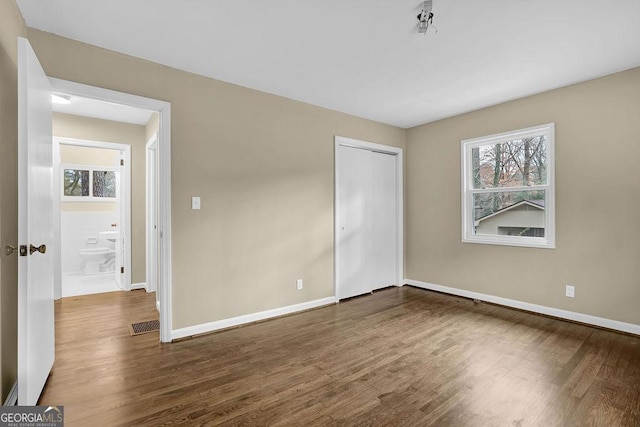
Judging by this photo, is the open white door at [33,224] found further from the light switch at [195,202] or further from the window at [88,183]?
the window at [88,183]

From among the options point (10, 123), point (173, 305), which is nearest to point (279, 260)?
point (173, 305)

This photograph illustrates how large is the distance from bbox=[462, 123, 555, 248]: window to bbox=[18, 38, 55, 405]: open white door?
441 cm

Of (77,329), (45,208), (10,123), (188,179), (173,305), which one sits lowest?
(77,329)

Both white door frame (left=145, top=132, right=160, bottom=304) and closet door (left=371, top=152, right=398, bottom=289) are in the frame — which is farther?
closet door (left=371, top=152, right=398, bottom=289)

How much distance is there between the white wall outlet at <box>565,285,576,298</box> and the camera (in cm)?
328

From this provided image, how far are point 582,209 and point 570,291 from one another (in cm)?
89

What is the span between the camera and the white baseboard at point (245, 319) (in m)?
2.92

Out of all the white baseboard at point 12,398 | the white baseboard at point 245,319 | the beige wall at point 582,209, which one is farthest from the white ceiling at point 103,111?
the beige wall at point 582,209

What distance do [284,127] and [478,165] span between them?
2.68m

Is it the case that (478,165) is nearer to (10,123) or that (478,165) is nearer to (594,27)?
(594,27)

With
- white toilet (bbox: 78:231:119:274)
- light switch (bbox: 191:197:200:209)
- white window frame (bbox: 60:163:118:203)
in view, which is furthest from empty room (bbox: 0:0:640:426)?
white window frame (bbox: 60:163:118:203)

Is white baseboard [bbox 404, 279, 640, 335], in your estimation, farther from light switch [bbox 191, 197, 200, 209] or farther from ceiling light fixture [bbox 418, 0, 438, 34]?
light switch [bbox 191, 197, 200, 209]

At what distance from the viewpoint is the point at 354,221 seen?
14.3ft

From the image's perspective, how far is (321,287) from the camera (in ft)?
12.9
